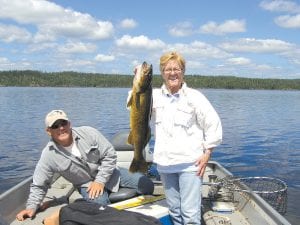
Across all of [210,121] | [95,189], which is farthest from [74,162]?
[210,121]

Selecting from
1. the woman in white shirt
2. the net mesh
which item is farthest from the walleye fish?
the net mesh

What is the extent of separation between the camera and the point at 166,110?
17.8 feet

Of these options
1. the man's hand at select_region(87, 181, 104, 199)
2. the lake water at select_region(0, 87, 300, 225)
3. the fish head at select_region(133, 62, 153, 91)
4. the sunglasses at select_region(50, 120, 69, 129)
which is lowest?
the lake water at select_region(0, 87, 300, 225)

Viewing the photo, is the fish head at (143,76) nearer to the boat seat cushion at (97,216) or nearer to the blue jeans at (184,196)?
the blue jeans at (184,196)

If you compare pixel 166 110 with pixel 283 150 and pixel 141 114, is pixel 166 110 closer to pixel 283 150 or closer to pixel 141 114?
pixel 141 114

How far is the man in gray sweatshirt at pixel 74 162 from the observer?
6008 millimetres

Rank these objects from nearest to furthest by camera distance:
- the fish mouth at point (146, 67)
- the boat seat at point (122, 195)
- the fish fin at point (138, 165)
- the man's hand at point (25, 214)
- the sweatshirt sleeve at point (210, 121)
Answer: the fish mouth at point (146, 67) < the sweatshirt sleeve at point (210, 121) < the fish fin at point (138, 165) < the man's hand at point (25, 214) < the boat seat at point (122, 195)

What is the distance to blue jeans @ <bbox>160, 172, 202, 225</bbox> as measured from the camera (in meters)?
5.32

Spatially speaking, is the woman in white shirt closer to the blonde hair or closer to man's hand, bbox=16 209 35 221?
the blonde hair

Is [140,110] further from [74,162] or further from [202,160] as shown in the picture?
[74,162]

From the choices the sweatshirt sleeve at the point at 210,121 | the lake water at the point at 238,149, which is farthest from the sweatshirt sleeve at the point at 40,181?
the lake water at the point at 238,149

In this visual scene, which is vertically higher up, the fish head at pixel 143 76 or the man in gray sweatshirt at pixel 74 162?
the fish head at pixel 143 76

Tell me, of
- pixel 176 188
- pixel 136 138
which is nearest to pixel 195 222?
pixel 176 188

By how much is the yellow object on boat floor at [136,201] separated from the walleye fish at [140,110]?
654 millimetres
